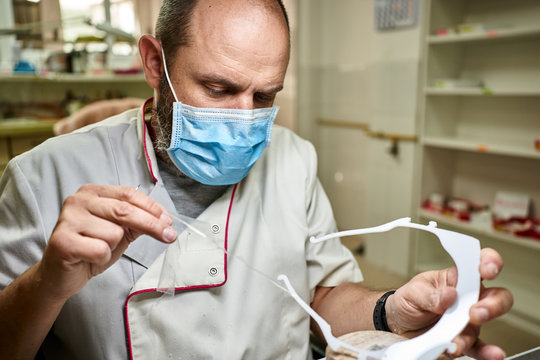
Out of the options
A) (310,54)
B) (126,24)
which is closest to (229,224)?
Result: (126,24)

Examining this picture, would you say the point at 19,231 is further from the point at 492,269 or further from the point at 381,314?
the point at 492,269

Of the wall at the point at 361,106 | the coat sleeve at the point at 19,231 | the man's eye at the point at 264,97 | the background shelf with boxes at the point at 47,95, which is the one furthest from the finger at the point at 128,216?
the wall at the point at 361,106

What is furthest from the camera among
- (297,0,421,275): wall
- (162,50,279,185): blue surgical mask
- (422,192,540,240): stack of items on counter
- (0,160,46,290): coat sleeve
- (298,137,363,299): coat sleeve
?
(297,0,421,275): wall

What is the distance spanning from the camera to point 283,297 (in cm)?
102

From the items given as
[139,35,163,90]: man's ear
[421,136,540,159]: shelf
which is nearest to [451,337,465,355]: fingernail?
[139,35,163,90]: man's ear

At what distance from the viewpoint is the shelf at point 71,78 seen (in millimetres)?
2231

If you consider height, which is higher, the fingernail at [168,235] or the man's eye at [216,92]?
the man's eye at [216,92]

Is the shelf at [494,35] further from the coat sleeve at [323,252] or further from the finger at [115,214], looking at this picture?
the finger at [115,214]

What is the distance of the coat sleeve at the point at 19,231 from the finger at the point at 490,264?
78 centimetres

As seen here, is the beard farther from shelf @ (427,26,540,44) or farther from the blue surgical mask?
shelf @ (427,26,540,44)

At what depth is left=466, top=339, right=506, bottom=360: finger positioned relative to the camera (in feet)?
2.16

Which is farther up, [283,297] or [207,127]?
[207,127]

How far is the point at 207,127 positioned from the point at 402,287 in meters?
0.51

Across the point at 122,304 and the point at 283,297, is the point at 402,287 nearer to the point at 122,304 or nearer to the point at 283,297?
the point at 283,297
